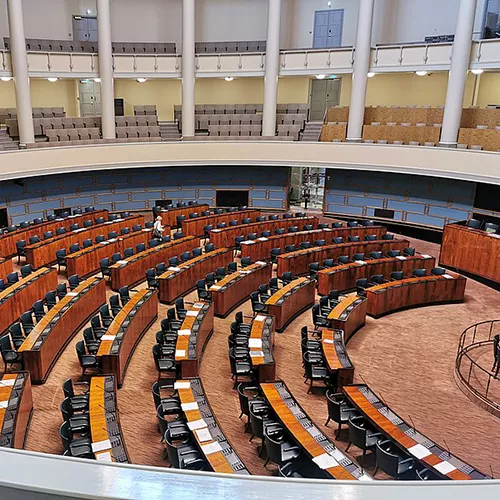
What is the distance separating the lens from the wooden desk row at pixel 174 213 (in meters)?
19.0

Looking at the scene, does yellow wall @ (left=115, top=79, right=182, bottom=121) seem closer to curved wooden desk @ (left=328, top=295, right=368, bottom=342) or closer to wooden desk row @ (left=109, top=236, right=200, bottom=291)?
wooden desk row @ (left=109, top=236, right=200, bottom=291)

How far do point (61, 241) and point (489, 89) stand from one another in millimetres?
17840

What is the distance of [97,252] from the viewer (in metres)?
14.1

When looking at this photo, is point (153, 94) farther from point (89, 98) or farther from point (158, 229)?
point (158, 229)

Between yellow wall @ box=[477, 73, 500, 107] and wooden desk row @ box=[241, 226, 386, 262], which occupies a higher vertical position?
yellow wall @ box=[477, 73, 500, 107]

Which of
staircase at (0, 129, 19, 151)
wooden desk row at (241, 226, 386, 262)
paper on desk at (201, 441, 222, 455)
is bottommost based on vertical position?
paper on desk at (201, 441, 222, 455)

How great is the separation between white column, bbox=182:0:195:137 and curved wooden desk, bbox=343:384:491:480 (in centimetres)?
1596

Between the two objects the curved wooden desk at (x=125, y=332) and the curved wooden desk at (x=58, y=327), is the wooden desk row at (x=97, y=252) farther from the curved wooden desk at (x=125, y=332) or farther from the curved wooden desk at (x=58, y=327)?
the curved wooden desk at (x=125, y=332)

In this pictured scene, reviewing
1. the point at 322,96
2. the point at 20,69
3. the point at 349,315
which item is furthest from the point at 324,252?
the point at 20,69

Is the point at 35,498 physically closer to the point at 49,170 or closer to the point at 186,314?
the point at 186,314

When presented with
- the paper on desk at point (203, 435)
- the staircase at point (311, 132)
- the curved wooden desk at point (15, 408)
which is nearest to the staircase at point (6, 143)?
the staircase at point (311, 132)

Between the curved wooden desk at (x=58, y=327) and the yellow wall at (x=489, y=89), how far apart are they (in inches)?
698

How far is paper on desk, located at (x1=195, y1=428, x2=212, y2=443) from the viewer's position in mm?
6348

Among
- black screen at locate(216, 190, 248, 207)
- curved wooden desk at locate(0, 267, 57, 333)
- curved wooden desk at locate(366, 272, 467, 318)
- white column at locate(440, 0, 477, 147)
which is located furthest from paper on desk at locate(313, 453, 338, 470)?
black screen at locate(216, 190, 248, 207)
